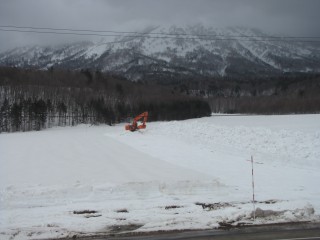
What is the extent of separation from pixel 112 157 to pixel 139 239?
47.7ft

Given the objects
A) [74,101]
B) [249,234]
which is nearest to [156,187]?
[249,234]

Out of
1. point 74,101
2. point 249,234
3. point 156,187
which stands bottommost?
point 249,234

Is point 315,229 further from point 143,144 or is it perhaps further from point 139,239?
point 143,144

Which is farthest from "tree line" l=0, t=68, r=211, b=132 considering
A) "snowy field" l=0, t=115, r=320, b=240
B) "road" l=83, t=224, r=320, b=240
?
"road" l=83, t=224, r=320, b=240

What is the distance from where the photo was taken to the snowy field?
10336 mm

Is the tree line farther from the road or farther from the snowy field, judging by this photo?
the road

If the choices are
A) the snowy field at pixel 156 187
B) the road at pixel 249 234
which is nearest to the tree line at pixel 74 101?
the snowy field at pixel 156 187

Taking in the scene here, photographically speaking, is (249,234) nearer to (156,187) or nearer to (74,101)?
(156,187)

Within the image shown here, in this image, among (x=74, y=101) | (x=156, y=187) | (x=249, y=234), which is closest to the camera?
(x=249, y=234)

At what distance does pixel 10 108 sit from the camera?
5869 centimetres

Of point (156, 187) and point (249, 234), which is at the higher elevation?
point (156, 187)

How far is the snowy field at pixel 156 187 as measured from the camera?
10.3 m

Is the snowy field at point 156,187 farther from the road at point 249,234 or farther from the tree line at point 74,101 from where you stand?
the tree line at point 74,101

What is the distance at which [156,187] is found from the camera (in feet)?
47.4
